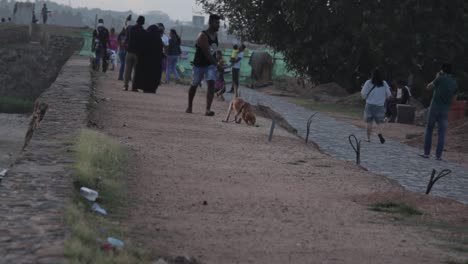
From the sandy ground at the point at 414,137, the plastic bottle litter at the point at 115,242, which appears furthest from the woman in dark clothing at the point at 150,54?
the plastic bottle litter at the point at 115,242

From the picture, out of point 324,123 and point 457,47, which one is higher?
point 457,47

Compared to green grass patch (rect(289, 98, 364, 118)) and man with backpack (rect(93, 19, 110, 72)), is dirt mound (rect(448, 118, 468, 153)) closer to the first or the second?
green grass patch (rect(289, 98, 364, 118))

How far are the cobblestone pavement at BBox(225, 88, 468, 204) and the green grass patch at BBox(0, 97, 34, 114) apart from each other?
30.8m

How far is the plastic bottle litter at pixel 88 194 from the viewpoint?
7.56 metres

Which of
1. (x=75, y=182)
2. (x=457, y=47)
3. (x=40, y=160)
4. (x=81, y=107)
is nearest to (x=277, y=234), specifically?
(x=75, y=182)

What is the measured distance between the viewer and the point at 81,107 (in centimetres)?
1471

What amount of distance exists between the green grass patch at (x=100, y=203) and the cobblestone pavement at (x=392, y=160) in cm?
399

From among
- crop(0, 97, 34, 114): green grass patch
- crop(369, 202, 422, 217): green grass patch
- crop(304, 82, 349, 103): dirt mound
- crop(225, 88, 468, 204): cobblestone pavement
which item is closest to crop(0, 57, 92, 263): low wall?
crop(369, 202, 422, 217): green grass patch

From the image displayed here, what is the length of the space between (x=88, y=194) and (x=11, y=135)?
114 ft

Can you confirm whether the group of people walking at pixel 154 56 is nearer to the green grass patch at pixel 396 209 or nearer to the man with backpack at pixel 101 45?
the man with backpack at pixel 101 45

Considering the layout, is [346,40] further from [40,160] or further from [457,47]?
[40,160]

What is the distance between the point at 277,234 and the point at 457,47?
23915 millimetres

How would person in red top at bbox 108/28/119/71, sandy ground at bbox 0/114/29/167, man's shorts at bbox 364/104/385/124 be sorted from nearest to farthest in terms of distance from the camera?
man's shorts at bbox 364/104/385/124 < sandy ground at bbox 0/114/29/167 < person in red top at bbox 108/28/119/71

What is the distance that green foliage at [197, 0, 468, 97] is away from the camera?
29906mm
